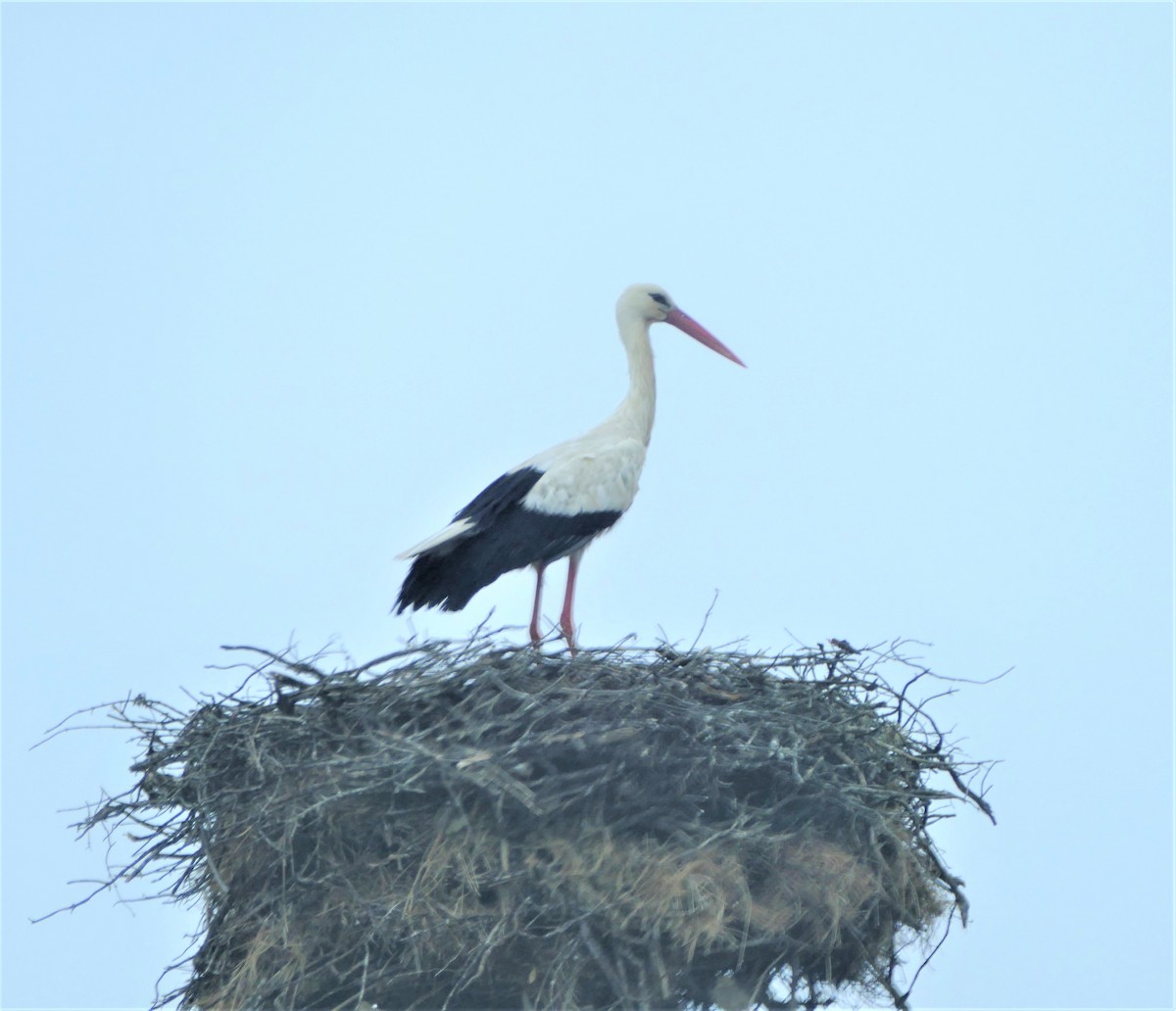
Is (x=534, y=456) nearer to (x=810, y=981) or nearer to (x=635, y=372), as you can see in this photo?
(x=635, y=372)

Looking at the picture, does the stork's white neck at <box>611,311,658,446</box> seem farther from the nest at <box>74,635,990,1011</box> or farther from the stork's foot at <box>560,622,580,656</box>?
the nest at <box>74,635,990,1011</box>

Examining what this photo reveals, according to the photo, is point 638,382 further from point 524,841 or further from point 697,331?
point 524,841

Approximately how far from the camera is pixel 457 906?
4.96 meters

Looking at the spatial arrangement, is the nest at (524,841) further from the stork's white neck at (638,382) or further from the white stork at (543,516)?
the stork's white neck at (638,382)

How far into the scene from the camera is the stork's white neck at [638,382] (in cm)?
728

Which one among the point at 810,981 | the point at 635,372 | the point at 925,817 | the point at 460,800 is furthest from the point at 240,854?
the point at 635,372

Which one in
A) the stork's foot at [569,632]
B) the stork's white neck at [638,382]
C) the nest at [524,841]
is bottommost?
the nest at [524,841]

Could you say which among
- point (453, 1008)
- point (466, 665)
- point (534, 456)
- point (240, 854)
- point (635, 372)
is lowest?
point (453, 1008)

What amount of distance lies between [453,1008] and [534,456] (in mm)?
2527

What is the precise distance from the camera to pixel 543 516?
668 centimetres

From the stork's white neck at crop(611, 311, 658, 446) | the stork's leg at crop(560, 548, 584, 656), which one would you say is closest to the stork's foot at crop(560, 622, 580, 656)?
the stork's leg at crop(560, 548, 584, 656)

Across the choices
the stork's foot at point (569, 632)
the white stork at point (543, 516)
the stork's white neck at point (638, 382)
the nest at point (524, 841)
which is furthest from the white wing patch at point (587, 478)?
the nest at point (524, 841)

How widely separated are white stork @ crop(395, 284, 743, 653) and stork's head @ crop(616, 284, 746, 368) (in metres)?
0.35

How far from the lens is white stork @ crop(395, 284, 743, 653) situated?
21.4ft
